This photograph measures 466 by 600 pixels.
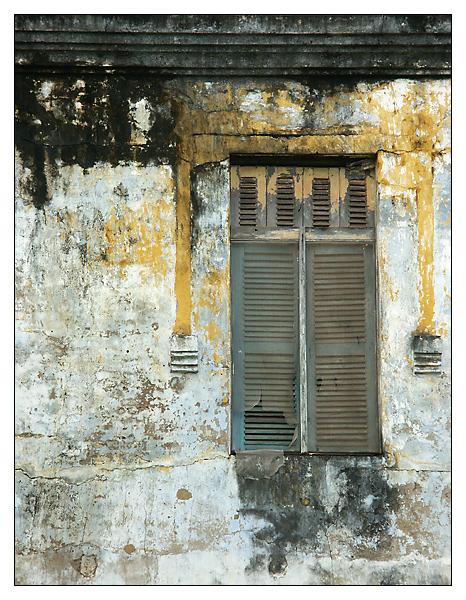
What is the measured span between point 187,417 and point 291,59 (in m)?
2.77

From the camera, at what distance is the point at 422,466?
471cm

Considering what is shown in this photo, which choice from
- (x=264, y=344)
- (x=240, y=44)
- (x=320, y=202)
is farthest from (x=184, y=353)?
(x=240, y=44)

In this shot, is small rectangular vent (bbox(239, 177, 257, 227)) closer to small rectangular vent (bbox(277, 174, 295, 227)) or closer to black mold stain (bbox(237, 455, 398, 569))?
small rectangular vent (bbox(277, 174, 295, 227))

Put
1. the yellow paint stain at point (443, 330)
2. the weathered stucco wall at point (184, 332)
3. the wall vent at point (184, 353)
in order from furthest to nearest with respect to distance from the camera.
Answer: the yellow paint stain at point (443, 330) → the wall vent at point (184, 353) → the weathered stucco wall at point (184, 332)

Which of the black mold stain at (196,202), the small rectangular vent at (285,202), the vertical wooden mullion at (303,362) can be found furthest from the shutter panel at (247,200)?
the vertical wooden mullion at (303,362)

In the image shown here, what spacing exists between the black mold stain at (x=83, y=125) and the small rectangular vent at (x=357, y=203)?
1.39 meters

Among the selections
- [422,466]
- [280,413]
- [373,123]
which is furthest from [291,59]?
[422,466]

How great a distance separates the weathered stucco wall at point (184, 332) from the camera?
4.60 meters

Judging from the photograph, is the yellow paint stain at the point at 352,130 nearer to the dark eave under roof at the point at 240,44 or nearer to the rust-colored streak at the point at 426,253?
the rust-colored streak at the point at 426,253

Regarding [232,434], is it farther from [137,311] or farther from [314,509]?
[137,311]

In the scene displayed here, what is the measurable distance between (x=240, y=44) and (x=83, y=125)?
1.31 m

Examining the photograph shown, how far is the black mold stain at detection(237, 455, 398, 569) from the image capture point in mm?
4605

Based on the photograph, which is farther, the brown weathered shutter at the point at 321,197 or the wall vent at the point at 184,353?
the brown weathered shutter at the point at 321,197

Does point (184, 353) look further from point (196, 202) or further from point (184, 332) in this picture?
point (196, 202)
